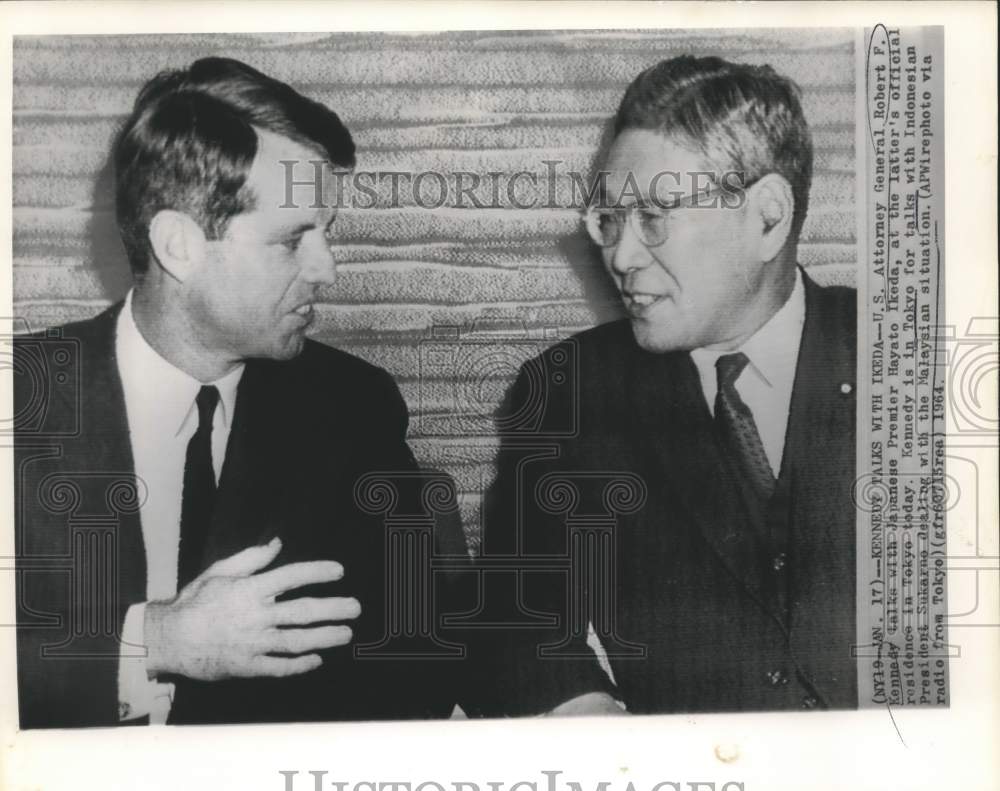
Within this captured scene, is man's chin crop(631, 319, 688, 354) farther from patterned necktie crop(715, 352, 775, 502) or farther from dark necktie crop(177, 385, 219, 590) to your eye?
dark necktie crop(177, 385, 219, 590)

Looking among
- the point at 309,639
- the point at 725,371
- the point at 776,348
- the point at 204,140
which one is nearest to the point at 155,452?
the point at 309,639

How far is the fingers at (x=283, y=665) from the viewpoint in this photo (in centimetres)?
195

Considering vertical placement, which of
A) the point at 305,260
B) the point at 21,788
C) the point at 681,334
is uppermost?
the point at 305,260

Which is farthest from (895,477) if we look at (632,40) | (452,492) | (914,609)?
(632,40)

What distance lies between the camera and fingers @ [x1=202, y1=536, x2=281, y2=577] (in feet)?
6.40

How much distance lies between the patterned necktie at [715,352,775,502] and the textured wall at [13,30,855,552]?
25 centimetres

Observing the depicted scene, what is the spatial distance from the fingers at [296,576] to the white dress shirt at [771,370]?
777 millimetres

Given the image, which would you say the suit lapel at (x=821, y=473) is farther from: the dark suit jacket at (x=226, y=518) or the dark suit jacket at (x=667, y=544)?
the dark suit jacket at (x=226, y=518)

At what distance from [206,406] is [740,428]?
1006 mm

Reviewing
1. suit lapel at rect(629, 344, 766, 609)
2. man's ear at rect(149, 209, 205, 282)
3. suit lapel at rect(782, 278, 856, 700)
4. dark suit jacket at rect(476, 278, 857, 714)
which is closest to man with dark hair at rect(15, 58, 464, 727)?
man's ear at rect(149, 209, 205, 282)

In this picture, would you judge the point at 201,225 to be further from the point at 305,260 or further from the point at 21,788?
the point at 21,788

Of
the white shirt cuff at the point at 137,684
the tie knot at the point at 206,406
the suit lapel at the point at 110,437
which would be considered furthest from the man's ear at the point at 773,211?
the white shirt cuff at the point at 137,684

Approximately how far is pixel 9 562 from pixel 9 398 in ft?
1.00

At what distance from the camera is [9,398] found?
1.97 m
